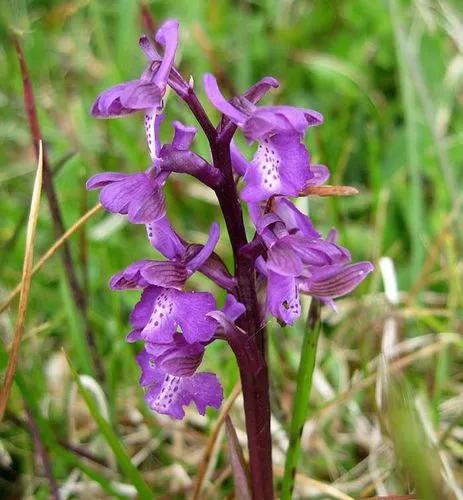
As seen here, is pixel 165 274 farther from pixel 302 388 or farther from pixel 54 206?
pixel 54 206

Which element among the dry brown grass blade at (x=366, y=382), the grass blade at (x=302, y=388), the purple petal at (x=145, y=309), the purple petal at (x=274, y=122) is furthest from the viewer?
the dry brown grass blade at (x=366, y=382)

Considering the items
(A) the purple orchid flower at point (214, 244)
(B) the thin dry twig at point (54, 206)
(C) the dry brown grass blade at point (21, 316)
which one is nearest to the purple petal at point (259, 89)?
(A) the purple orchid flower at point (214, 244)

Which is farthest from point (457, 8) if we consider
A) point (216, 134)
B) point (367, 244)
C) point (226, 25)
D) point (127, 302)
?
point (216, 134)

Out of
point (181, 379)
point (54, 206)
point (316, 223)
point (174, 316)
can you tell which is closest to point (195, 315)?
point (174, 316)

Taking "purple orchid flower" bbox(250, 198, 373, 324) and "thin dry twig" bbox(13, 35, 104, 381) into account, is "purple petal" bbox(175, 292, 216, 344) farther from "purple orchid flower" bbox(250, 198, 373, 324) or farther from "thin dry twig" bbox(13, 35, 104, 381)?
"thin dry twig" bbox(13, 35, 104, 381)

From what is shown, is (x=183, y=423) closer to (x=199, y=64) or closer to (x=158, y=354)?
(x=158, y=354)

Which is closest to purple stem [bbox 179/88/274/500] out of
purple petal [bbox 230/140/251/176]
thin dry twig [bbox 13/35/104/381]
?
purple petal [bbox 230/140/251/176]

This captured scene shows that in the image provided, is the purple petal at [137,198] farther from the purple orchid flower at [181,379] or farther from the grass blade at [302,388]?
the grass blade at [302,388]
